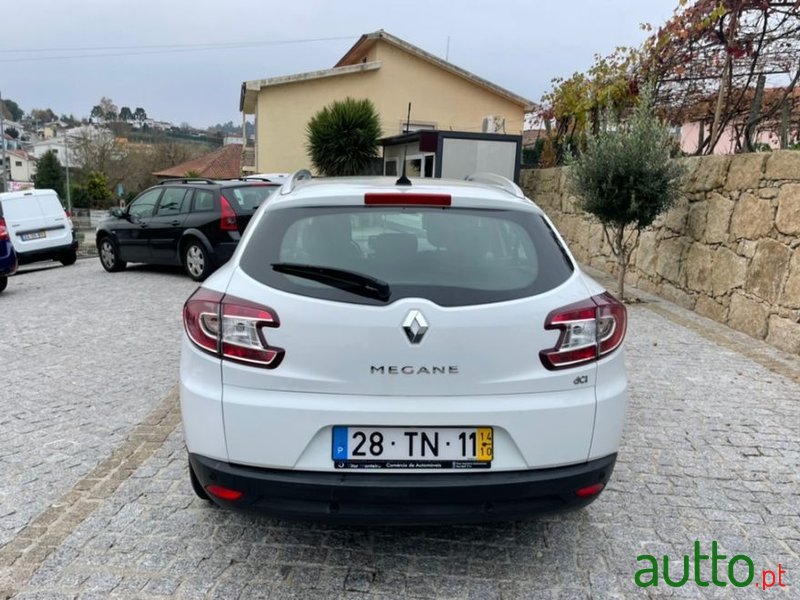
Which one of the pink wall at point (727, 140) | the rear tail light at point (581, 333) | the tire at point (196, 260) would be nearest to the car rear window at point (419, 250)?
the rear tail light at point (581, 333)

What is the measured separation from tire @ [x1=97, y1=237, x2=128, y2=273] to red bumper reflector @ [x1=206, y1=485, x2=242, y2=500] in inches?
409

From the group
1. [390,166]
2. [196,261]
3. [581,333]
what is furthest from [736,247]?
[390,166]

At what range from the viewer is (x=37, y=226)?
562 inches

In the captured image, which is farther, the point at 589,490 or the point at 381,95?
the point at 381,95

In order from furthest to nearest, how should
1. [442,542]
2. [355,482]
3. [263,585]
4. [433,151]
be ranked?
1. [433,151]
2. [442,542]
3. [263,585]
4. [355,482]

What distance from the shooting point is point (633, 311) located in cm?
826

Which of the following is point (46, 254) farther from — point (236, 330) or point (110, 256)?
point (236, 330)

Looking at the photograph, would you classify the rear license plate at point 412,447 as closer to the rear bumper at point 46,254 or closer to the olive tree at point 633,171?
the olive tree at point 633,171

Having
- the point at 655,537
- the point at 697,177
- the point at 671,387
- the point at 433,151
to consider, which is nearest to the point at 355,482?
the point at 655,537

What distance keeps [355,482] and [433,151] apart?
13.8 meters

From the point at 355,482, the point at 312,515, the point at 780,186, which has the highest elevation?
the point at 780,186

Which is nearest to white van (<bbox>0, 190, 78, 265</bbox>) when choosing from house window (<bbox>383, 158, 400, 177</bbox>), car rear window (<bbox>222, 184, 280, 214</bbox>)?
car rear window (<bbox>222, 184, 280, 214</bbox>)

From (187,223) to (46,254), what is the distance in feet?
20.0

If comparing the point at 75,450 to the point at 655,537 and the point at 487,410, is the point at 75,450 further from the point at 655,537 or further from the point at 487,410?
the point at 655,537
